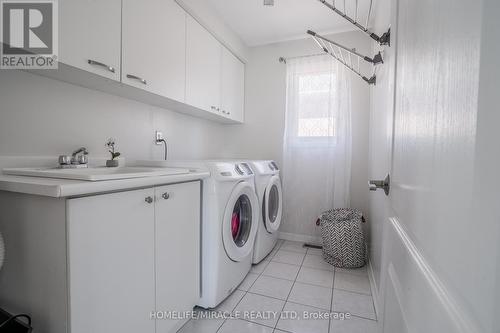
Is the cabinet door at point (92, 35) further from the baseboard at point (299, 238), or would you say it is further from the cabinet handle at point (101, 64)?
the baseboard at point (299, 238)

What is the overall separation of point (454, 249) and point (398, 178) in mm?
352

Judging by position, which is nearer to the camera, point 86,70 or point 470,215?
point 470,215

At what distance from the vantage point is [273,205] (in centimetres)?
244

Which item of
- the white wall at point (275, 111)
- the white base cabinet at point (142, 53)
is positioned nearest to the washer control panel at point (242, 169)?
the white base cabinet at point (142, 53)

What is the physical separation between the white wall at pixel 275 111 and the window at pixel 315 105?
242 mm

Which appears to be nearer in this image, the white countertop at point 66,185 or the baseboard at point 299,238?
the white countertop at point 66,185

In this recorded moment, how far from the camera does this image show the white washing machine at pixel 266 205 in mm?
2035

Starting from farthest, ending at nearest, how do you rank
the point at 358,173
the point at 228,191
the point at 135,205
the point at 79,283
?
the point at 358,173 < the point at 228,191 < the point at 135,205 < the point at 79,283

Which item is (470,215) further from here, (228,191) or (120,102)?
(120,102)

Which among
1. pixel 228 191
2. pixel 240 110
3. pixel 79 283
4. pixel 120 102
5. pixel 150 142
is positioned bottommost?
pixel 79 283

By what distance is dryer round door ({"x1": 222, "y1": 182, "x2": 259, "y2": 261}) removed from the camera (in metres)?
1.60

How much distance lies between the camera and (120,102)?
1626 millimetres

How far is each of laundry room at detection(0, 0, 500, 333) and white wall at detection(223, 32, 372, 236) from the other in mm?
20

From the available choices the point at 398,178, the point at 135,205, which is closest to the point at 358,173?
the point at 398,178
